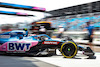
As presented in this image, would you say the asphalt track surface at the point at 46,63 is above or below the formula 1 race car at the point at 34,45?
below

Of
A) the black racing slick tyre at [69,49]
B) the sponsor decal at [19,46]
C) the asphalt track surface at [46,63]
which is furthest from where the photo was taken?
the sponsor decal at [19,46]

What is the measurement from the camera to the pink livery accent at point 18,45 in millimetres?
5848

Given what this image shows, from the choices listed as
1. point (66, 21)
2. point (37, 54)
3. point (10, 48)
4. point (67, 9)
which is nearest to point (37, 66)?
point (37, 54)

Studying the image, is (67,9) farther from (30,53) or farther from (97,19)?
(30,53)

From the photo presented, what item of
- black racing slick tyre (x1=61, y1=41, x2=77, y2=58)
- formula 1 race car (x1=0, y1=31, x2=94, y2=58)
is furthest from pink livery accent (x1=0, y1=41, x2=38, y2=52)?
black racing slick tyre (x1=61, y1=41, x2=77, y2=58)

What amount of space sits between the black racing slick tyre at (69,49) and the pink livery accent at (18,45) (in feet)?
3.29

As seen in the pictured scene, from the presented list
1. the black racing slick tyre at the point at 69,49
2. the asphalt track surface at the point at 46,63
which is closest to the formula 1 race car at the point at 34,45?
the black racing slick tyre at the point at 69,49

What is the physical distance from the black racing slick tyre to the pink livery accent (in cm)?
100

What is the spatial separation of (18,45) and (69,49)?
180 centimetres

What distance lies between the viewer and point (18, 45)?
5.86m

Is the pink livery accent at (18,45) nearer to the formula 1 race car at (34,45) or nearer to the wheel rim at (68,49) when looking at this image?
the formula 1 race car at (34,45)

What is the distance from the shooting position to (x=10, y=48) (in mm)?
5898

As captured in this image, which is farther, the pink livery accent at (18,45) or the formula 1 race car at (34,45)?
the pink livery accent at (18,45)

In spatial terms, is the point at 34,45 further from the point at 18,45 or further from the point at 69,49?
the point at 69,49
